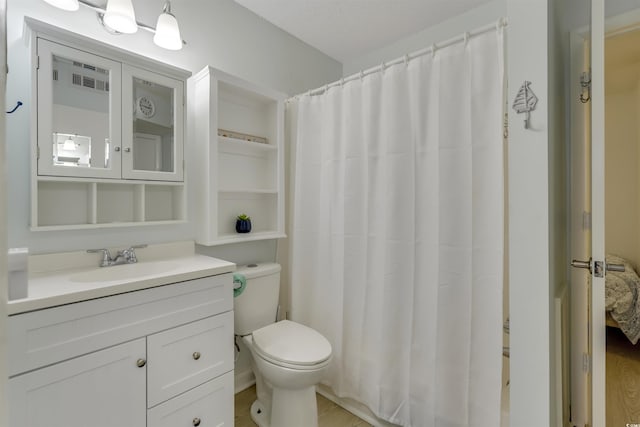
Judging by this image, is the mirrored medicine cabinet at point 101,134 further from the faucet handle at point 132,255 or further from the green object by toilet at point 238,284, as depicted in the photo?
the green object by toilet at point 238,284

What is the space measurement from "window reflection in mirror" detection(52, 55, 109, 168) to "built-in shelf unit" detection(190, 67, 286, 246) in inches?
18.1

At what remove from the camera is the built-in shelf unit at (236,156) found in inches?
64.4

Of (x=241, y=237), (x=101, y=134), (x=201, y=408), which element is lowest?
(x=201, y=408)

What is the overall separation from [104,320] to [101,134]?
85cm

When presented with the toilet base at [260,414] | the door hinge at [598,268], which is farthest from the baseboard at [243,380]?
the door hinge at [598,268]

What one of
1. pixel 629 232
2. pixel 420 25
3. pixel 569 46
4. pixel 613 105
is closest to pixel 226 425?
pixel 569 46

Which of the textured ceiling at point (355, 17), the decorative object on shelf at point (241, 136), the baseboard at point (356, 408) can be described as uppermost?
the textured ceiling at point (355, 17)

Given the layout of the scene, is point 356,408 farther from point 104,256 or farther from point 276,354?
point 104,256

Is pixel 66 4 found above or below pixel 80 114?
above

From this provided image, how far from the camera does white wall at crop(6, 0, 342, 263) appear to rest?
1.18m

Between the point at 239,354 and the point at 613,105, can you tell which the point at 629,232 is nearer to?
the point at 613,105

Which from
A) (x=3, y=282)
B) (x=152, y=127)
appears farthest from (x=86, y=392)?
(x=152, y=127)

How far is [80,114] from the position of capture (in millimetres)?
1278

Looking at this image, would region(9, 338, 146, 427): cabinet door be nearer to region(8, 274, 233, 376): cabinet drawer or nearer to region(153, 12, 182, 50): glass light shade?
region(8, 274, 233, 376): cabinet drawer
